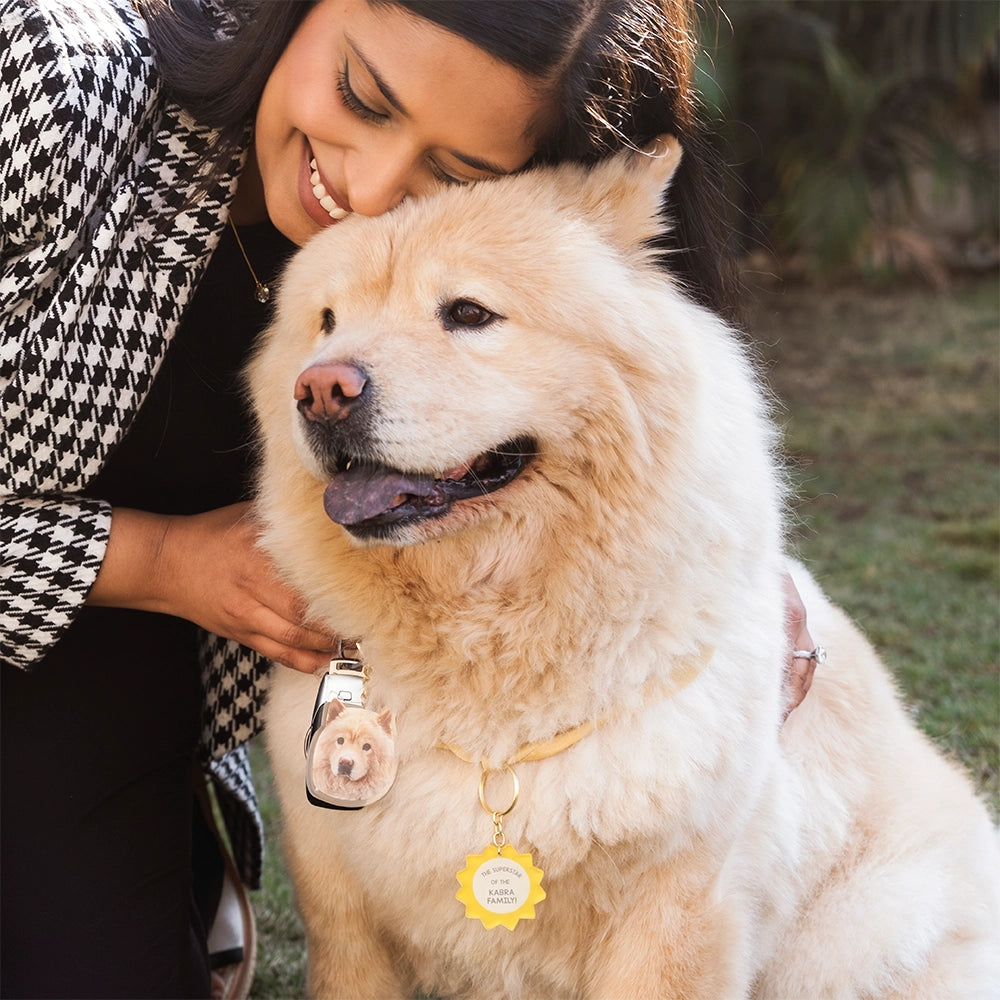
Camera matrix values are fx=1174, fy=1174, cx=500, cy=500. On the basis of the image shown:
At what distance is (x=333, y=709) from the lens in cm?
169

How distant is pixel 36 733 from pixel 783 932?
136 cm

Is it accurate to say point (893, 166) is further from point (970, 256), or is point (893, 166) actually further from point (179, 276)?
point (179, 276)

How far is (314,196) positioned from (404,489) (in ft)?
1.88

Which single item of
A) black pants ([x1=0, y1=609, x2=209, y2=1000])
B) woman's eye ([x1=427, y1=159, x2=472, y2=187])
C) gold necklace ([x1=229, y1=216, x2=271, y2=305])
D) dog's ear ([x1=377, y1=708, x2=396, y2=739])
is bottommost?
black pants ([x1=0, y1=609, x2=209, y2=1000])

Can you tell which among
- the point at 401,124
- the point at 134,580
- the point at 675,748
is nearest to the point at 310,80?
the point at 401,124

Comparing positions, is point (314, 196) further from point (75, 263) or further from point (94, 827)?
point (94, 827)

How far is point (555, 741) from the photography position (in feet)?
5.40

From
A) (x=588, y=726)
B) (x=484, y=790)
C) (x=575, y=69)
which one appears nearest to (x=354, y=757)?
(x=484, y=790)

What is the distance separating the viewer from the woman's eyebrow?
1.70 metres

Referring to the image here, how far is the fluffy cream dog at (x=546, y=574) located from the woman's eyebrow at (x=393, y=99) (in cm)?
7

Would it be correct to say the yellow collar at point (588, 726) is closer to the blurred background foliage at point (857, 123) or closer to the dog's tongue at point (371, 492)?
the dog's tongue at point (371, 492)

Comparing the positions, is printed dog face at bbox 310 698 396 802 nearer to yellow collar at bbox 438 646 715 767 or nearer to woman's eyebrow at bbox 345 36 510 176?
yellow collar at bbox 438 646 715 767

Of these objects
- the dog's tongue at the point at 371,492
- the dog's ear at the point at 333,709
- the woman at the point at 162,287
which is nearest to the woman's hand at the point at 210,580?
the woman at the point at 162,287

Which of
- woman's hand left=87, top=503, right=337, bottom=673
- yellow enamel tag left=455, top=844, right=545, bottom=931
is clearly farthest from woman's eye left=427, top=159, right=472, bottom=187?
yellow enamel tag left=455, top=844, right=545, bottom=931
